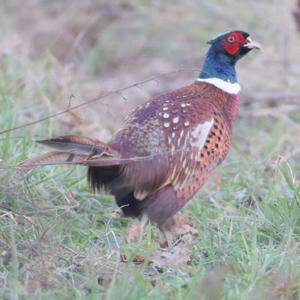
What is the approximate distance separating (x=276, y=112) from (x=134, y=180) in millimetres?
3237

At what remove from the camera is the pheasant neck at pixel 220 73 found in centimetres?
533

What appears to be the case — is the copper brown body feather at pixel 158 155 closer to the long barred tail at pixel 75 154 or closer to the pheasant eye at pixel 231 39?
the long barred tail at pixel 75 154

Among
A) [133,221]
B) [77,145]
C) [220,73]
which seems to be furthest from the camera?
[220,73]

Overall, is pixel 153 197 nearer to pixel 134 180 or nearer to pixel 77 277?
Result: pixel 134 180

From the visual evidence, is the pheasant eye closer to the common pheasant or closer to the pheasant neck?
the pheasant neck

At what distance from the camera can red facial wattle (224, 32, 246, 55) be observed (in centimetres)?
546

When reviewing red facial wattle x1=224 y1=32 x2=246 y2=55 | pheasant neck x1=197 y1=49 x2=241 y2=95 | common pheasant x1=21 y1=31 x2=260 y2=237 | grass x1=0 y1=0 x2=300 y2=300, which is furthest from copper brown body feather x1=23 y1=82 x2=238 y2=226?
red facial wattle x1=224 y1=32 x2=246 y2=55

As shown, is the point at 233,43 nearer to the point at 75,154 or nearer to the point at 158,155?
the point at 158,155

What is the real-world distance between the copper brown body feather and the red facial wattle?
0.51 metres

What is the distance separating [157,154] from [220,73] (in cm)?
88

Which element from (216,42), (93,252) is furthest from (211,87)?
(93,252)

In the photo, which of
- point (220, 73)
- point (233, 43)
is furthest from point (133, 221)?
point (233, 43)

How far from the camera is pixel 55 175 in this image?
→ 534cm

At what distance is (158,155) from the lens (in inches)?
188
